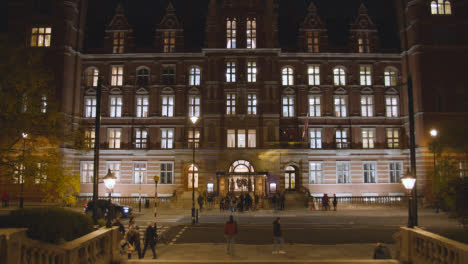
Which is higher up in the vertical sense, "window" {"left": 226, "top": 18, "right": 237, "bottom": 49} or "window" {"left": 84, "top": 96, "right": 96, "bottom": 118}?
"window" {"left": 226, "top": 18, "right": 237, "bottom": 49}

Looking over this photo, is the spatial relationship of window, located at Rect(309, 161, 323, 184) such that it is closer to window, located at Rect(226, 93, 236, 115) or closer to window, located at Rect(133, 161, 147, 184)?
window, located at Rect(226, 93, 236, 115)

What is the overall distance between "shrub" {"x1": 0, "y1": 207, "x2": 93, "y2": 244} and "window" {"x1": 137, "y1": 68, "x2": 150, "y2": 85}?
3634 cm

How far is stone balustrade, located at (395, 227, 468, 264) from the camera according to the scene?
10145 mm

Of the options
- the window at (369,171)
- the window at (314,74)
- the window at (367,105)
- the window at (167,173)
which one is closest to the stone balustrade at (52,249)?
the window at (167,173)

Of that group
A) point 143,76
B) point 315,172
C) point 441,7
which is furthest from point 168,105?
point 441,7

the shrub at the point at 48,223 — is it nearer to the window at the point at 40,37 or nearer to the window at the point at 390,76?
the window at the point at 40,37

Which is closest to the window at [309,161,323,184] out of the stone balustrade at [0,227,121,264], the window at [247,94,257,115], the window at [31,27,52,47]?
the window at [247,94,257,115]

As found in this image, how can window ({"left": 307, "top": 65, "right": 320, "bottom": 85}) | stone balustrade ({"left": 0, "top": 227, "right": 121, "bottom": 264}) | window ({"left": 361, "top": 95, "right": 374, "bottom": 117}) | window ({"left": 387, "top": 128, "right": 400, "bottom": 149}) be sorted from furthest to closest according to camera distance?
1. window ({"left": 307, "top": 65, "right": 320, "bottom": 85})
2. window ({"left": 361, "top": 95, "right": 374, "bottom": 117})
3. window ({"left": 387, "top": 128, "right": 400, "bottom": 149})
4. stone balustrade ({"left": 0, "top": 227, "right": 121, "bottom": 264})

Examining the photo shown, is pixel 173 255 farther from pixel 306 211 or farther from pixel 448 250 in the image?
pixel 306 211

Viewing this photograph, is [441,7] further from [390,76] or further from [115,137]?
[115,137]

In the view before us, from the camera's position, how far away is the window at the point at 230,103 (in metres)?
44.1

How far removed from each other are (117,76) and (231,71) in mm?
16062

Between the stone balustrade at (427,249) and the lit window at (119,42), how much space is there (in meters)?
43.0

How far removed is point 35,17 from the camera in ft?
144
